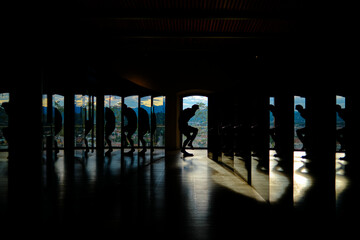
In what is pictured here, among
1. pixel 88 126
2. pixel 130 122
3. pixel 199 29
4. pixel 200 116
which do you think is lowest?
pixel 88 126

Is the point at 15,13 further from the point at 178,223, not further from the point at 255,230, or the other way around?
the point at 255,230

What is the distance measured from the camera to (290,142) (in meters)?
3.17

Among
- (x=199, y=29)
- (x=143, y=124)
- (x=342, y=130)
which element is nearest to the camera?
(x=342, y=130)

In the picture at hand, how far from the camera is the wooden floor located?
95.4 inches

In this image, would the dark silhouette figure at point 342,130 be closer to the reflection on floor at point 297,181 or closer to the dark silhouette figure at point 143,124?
the reflection on floor at point 297,181

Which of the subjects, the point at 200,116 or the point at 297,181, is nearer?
the point at 297,181

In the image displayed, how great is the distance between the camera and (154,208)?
3.02 m

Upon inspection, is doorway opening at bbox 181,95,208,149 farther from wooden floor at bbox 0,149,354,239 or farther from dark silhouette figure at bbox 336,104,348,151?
dark silhouette figure at bbox 336,104,348,151

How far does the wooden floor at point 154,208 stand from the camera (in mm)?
2424

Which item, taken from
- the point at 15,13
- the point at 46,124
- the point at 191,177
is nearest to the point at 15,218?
the point at 46,124

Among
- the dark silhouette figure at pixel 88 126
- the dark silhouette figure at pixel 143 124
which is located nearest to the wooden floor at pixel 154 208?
the dark silhouette figure at pixel 88 126

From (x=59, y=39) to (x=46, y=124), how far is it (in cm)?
312

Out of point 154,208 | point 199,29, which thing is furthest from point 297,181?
point 199,29

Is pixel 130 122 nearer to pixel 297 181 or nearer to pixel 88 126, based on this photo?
pixel 88 126
